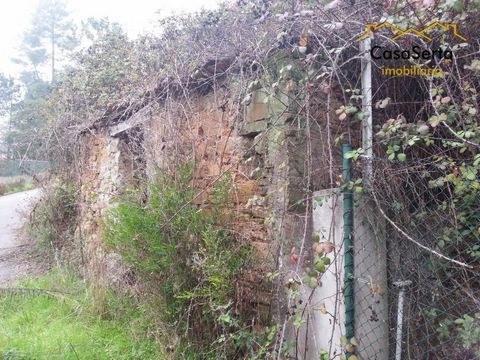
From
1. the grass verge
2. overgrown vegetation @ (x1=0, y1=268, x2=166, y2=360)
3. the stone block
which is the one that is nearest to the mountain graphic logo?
the stone block

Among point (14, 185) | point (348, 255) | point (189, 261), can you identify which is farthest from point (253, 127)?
point (14, 185)

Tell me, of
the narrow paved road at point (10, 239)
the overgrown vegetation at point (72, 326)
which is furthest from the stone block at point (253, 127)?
the narrow paved road at point (10, 239)

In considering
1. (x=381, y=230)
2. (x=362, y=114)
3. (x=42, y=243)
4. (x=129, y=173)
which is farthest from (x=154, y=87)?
(x=42, y=243)

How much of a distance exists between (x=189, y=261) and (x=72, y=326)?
176 cm

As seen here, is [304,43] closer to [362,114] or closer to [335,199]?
[362,114]

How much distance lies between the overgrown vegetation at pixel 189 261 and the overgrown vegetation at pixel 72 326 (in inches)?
13.4

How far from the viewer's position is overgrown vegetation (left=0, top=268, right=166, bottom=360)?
3.44 meters

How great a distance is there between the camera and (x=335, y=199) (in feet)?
8.13

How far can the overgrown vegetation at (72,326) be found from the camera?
3439 mm

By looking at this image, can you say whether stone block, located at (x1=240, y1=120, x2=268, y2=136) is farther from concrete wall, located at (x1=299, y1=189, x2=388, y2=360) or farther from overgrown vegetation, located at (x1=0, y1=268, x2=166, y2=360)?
overgrown vegetation, located at (x1=0, y1=268, x2=166, y2=360)

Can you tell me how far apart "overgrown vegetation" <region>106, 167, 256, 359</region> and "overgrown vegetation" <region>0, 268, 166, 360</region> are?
340 mm

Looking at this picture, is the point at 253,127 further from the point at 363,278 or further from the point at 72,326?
the point at 72,326

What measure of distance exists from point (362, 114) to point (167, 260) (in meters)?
1.91

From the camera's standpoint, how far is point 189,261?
3.19 m
